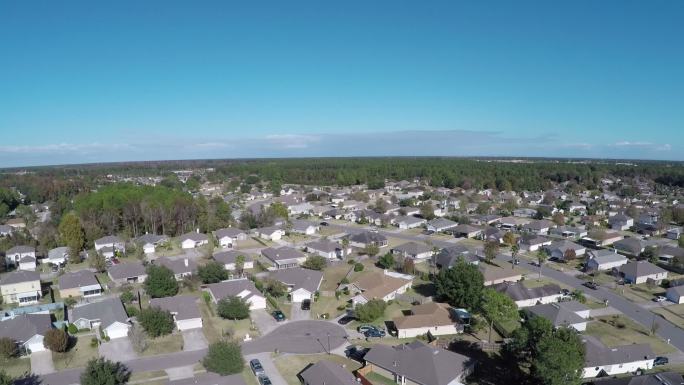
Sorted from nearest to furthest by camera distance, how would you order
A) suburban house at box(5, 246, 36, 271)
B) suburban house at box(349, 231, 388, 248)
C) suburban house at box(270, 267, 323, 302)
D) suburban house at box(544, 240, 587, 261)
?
suburban house at box(270, 267, 323, 302)
suburban house at box(544, 240, 587, 261)
suburban house at box(5, 246, 36, 271)
suburban house at box(349, 231, 388, 248)

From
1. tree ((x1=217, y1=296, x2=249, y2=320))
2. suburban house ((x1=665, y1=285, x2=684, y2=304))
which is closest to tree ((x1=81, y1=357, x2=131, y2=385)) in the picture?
tree ((x1=217, y1=296, x2=249, y2=320))

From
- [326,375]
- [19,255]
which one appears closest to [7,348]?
[326,375]

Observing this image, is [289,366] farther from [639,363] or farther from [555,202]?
[555,202]

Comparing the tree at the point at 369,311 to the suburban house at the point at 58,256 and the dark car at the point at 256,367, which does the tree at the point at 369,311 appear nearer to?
the dark car at the point at 256,367

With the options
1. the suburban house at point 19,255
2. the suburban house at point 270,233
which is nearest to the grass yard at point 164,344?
the suburban house at point 19,255

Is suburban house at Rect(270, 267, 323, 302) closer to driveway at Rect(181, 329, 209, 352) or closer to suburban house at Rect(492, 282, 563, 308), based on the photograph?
driveway at Rect(181, 329, 209, 352)

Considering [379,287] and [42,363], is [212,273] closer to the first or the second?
[42,363]
